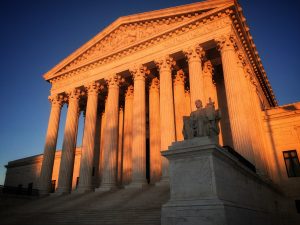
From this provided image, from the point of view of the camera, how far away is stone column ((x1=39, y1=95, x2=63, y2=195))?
30172 mm

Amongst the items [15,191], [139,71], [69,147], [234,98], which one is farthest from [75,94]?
[234,98]

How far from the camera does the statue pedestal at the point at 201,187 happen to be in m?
9.28

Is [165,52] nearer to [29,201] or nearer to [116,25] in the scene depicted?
[116,25]

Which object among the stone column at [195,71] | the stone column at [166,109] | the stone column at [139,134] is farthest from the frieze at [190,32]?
the stone column at [139,134]

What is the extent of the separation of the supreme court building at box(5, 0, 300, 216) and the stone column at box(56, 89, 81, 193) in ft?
0.37

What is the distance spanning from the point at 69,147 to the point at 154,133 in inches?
400

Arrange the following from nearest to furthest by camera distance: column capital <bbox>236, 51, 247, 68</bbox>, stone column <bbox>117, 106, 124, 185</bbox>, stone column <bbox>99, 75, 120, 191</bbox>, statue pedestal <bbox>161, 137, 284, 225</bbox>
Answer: statue pedestal <bbox>161, 137, 284, 225</bbox>
column capital <bbox>236, 51, 247, 68</bbox>
stone column <bbox>99, 75, 120, 191</bbox>
stone column <bbox>117, 106, 124, 185</bbox>

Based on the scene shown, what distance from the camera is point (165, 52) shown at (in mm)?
26094

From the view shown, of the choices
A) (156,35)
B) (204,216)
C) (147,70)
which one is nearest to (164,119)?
(147,70)

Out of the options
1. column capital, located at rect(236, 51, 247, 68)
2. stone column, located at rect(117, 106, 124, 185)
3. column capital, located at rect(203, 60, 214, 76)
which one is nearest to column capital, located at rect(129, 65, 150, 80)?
column capital, located at rect(203, 60, 214, 76)

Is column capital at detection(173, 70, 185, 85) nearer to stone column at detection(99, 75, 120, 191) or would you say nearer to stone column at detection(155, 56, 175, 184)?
stone column at detection(155, 56, 175, 184)

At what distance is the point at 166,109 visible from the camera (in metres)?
24.3

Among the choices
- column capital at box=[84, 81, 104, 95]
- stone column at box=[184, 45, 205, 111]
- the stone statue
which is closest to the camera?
the stone statue

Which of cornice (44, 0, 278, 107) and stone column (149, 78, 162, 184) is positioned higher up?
cornice (44, 0, 278, 107)
